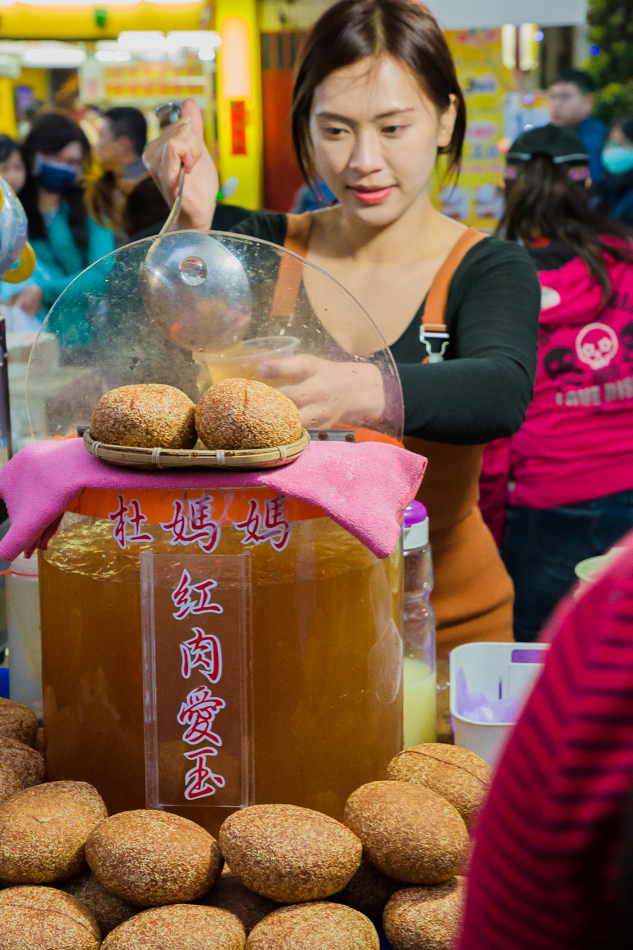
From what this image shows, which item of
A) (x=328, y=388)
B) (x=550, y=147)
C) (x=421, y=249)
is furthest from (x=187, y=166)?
(x=550, y=147)

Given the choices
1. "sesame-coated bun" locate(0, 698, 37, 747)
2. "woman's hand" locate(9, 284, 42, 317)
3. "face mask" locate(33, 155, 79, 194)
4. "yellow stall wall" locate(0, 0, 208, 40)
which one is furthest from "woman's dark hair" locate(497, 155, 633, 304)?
"yellow stall wall" locate(0, 0, 208, 40)

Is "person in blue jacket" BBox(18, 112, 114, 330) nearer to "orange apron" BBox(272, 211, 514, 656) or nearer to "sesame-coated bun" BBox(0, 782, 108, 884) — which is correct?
"orange apron" BBox(272, 211, 514, 656)

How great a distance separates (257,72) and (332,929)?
25.1 feet

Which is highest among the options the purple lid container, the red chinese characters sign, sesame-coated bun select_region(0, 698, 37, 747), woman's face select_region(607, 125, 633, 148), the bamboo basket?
woman's face select_region(607, 125, 633, 148)

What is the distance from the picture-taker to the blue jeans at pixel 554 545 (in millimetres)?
2176

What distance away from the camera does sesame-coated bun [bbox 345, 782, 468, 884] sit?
692mm

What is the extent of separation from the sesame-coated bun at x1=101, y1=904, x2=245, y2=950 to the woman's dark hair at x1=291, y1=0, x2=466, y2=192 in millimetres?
1073

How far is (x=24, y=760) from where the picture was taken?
0.84 meters

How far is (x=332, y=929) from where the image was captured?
0.65 metres

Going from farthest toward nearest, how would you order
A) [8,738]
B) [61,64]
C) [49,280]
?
[61,64] < [49,280] < [8,738]

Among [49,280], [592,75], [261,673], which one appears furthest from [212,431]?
[592,75]

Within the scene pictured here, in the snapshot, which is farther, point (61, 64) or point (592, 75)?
point (61, 64)

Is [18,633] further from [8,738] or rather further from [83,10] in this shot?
[83,10]

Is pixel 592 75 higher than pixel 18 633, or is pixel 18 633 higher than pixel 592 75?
pixel 592 75
